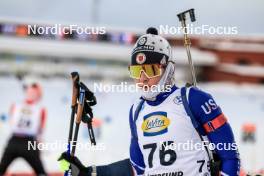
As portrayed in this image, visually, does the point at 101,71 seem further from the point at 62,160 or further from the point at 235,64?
the point at 62,160

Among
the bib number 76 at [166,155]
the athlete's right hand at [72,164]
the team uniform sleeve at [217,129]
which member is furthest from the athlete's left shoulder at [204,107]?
the athlete's right hand at [72,164]

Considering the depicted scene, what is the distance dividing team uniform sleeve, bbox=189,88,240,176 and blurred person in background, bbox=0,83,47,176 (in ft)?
12.6

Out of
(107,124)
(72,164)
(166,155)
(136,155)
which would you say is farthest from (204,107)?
(107,124)

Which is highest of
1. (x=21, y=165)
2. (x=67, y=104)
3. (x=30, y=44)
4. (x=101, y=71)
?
(x=30, y=44)

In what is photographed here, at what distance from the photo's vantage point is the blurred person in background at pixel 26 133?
5953mm

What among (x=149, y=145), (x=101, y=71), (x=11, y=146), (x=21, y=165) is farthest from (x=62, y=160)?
(x=101, y=71)

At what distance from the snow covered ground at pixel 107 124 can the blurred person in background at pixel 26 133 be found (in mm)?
1059

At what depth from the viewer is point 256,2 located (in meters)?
6.83

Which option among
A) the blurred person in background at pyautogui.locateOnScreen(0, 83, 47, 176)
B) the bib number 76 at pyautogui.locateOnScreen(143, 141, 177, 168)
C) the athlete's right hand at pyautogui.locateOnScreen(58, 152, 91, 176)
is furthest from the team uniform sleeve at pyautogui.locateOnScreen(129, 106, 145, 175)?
the blurred person in background at pyautogui.locateOnScreen(0, 83, 47, 176)

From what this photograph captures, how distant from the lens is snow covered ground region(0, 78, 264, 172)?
782cm

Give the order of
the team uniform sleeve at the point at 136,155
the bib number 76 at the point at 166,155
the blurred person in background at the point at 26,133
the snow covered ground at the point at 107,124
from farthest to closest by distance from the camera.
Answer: the snow covered ground at the point at 107,124, the blurred person in background at the point at 26,133, the team uniform sleeve at the point at 136,155, the bib number 76 at the point at 166,155

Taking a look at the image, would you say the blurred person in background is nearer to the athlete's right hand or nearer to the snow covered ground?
the snow covered ground

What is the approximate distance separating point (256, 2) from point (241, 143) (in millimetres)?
2687

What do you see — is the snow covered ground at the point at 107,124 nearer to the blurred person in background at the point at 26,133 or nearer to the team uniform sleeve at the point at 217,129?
the blurred person in background at the point at 26,133
